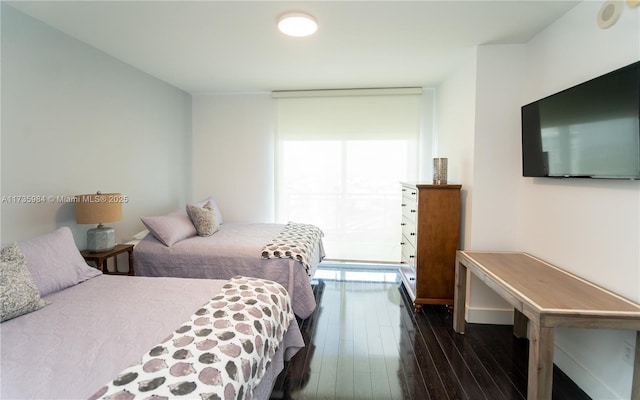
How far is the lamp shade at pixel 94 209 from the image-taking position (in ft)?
7.80

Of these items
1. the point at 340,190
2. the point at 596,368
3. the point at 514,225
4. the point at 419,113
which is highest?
the point at 419,113

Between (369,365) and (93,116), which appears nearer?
(369,365)

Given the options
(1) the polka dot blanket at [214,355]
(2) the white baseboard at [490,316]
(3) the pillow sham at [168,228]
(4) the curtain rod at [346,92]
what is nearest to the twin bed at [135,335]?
(1) the polka dot blanket at [214,355]

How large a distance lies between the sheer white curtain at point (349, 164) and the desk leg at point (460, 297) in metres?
1.55

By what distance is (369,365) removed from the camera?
2.10 meters

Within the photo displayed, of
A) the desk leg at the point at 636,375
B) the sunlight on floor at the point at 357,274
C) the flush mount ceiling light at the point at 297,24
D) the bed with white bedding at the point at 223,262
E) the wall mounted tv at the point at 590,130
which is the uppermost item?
the flush mount ceiling light at the point at 297,24

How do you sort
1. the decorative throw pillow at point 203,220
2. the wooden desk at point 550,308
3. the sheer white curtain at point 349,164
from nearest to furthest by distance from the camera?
the wooden desk at point 550,308 < the decorative throw pillow at point 203,220 < the sheer white curtain at point 349,164

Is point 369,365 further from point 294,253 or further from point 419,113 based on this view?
point 419,113

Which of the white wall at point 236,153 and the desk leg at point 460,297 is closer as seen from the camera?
the desk leg at point 460,297

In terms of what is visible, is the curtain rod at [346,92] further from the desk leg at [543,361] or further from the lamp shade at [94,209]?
the desk leg at [543,361]

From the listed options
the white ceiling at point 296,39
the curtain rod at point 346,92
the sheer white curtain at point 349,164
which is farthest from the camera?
the sheer white curtain at point 349,164

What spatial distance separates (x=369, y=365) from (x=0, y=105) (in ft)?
10.3

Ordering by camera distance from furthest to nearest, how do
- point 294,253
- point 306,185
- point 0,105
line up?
1. point 306,185
2. point 294,253
3. point 0,105

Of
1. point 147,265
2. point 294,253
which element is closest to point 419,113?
point 294,253
